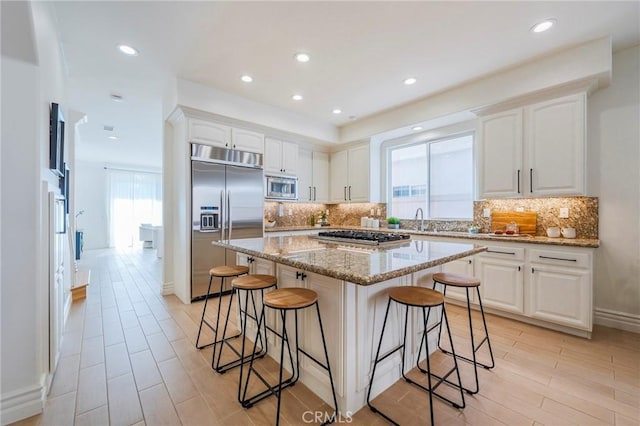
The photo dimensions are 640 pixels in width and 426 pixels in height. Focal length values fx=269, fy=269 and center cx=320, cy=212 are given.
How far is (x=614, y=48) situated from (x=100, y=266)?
9007mm

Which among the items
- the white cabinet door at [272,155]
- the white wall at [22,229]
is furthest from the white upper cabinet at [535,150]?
the white wall at [22,229]

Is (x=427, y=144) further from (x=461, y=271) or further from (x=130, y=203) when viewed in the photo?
(x=130, y=203)

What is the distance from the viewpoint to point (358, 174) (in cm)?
509

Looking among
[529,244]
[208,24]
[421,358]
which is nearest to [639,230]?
[529,244]

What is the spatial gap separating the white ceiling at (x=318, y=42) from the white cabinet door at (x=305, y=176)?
4.46ft

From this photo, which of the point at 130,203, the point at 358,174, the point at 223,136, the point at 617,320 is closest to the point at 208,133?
the point at 223,136

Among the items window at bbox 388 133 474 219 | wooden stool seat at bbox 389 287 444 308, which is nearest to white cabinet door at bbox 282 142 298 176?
window at bbox 388 133 474 219

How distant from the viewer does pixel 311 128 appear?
A: 4887mm

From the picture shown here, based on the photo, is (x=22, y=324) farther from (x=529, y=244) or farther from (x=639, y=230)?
(x=639, y=230)

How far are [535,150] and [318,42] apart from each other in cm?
265

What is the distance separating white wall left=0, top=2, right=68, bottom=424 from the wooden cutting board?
457 centimetres

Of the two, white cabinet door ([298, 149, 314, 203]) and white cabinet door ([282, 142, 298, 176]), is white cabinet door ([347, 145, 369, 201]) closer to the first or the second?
white cabinet door ([298, 149, 314, 203])

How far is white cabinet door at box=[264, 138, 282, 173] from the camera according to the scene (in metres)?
4.47

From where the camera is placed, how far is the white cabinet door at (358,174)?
16.3ft
